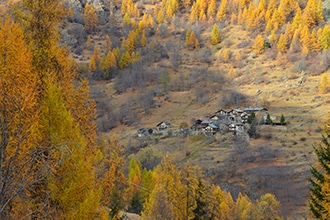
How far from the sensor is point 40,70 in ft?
27.8

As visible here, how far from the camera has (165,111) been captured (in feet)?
245

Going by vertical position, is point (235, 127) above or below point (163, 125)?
above

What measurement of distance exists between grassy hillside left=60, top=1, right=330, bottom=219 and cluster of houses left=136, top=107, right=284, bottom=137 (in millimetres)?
2097

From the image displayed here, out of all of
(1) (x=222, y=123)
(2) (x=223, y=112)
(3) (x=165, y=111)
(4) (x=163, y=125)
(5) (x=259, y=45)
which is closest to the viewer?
(1) (x=222, y=123)

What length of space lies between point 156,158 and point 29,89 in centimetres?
4332

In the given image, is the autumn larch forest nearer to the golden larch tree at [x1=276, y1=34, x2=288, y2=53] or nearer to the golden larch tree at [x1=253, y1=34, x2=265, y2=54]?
the golden larch tree at [x1=253, y1=34, x2=265, y2=54]

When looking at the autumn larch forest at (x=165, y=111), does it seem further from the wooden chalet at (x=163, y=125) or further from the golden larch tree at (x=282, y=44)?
the golden larch tree at (x=282, y=44)

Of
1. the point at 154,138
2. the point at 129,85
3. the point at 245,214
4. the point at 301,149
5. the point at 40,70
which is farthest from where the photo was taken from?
the point at 129,85

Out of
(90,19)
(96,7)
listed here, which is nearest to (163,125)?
(90,19)

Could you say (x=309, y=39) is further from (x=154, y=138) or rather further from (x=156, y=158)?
(x=156, y=158)

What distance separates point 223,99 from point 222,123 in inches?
487

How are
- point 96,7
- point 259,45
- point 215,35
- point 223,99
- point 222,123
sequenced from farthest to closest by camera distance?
point 96,7 < point 215,35 < point 259,45 < point 223,99 < point 222,123

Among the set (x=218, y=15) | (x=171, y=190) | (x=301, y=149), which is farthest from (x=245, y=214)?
(x=218, y=15)

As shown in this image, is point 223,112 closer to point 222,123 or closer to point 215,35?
point 222,123
